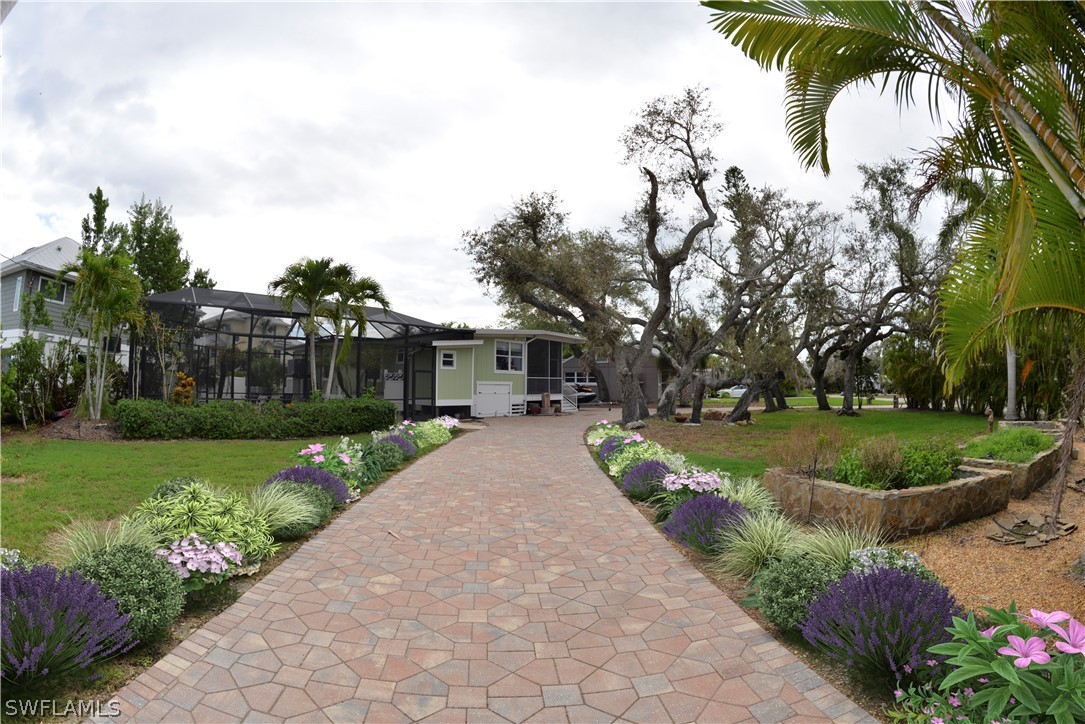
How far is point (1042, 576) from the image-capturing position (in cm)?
399

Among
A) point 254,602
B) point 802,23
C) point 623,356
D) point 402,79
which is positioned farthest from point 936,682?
point 623,356

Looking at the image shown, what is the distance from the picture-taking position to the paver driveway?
2.65m

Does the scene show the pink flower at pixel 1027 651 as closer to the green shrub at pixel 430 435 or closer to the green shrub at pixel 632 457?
the green shrub at pixel 632 457

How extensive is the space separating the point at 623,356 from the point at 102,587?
681 inches

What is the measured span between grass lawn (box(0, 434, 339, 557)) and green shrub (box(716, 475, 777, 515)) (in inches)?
232

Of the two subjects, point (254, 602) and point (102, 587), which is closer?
point (102, 587)

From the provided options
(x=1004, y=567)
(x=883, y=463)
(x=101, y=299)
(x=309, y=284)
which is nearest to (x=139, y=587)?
(x=1004, y=567)

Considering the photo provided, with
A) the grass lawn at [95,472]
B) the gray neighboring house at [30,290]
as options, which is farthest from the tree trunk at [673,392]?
the gray neighboring house at [30,290]

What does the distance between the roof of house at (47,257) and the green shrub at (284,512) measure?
1807 centimetres

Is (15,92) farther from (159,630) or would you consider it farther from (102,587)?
(159,630)

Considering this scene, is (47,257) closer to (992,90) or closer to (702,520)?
(702,520)

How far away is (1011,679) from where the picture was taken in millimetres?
1974

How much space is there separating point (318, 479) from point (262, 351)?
1248cm

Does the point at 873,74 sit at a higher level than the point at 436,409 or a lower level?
higher
